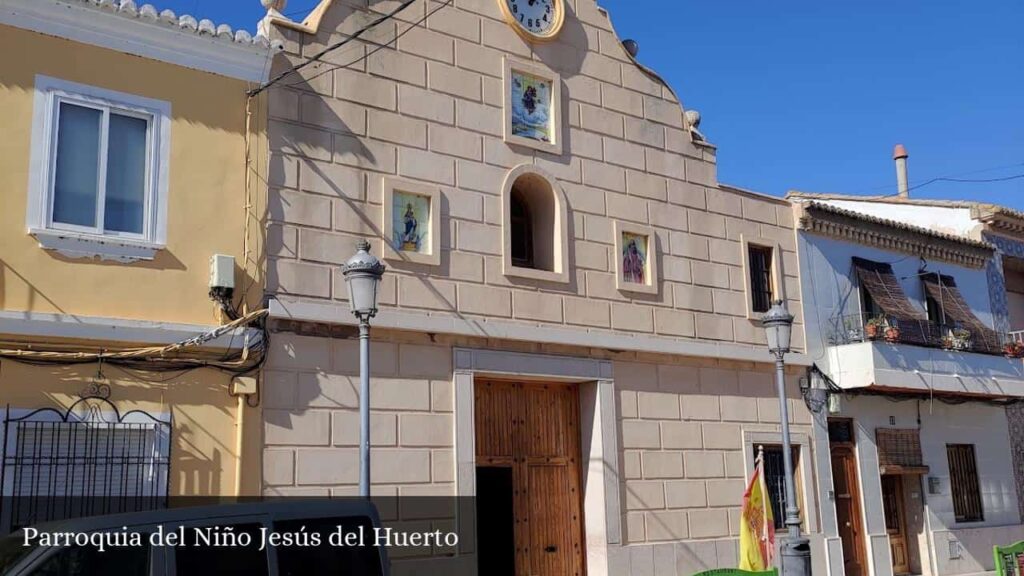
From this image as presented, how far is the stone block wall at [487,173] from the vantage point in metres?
12.0

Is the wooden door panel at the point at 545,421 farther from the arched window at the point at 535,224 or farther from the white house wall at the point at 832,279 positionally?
the white house wall at the point at 832,279

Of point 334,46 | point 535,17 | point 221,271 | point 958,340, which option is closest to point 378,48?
point 334,46

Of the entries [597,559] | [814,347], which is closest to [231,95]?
[597,559]

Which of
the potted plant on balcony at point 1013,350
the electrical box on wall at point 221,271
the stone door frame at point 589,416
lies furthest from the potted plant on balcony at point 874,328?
the electrical box on wall at point 221,271

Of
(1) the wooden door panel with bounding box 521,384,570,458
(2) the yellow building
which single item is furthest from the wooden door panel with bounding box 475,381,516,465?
(2) the yellow building

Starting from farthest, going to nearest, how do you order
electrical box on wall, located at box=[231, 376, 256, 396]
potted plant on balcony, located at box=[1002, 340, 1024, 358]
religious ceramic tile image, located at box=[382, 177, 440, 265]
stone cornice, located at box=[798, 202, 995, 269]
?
potted plant on balcony, located at box=[1002, 340, 1024, 358] → stone cornice, located at box=[798, 202, 995, 269] → religious ceramic tile image, located at box=[382, 177, 440, 265] → electrical box on wall, located at box=[231, 376, 256, 396]

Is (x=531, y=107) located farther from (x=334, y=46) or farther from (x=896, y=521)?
(x=896, y=521)

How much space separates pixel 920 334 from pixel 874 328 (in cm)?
152

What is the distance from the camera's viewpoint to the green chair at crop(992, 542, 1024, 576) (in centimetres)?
1347

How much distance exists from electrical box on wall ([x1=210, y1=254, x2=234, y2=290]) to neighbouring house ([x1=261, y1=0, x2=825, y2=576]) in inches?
22.0

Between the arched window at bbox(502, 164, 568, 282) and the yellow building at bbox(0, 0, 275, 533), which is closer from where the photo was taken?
the yellow building at bbox(0, 0, 275, 533)

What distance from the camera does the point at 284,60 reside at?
11961mm

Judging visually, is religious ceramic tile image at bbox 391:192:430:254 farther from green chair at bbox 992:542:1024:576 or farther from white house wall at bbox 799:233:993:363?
green chair at bbox 992:542:1024:576

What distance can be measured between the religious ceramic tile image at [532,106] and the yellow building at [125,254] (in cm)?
373
